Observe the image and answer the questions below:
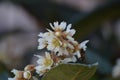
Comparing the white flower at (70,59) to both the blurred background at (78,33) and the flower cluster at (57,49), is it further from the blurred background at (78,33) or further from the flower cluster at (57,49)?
the blurred background at (78,33)

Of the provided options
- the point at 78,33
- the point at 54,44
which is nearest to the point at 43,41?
the point at 54,44

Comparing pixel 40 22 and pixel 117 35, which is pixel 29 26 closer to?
pixel 40 22

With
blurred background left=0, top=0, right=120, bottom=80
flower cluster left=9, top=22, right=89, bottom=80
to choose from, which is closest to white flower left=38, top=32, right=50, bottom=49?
flower cluster left=9, top=22, right=89, bottom=80

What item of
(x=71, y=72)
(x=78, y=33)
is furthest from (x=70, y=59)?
(x=78, y=33)

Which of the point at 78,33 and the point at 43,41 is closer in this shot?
the point at 43,41

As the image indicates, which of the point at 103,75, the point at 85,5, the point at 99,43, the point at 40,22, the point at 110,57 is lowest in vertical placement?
the point at 103,75

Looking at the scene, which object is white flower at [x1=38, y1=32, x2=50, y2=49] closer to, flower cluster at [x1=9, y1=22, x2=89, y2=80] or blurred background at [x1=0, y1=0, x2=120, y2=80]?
flower cluster at [x1=9, y1=22, x2=89, y2=80]

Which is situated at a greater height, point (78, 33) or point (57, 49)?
point (78, 33)

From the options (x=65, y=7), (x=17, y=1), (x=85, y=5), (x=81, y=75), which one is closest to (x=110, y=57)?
(x=65, y=7)

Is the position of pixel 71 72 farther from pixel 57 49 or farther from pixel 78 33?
pixel 78 33
